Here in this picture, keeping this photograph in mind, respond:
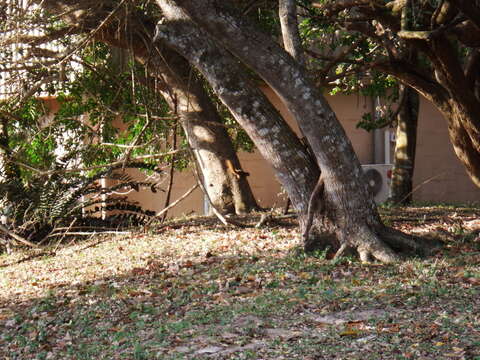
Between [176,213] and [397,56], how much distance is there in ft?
23.7

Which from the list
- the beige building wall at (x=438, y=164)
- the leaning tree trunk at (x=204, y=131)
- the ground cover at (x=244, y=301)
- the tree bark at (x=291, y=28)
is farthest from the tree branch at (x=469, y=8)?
the beige building wall at (x=438, y=164)

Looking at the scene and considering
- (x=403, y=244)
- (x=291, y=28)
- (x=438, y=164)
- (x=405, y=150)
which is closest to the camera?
(x=291, y=28)

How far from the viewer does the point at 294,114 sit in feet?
22.5

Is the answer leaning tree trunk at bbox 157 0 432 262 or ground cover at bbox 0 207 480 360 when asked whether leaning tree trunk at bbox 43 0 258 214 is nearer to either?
ground cover at bbox 0 207 480 360

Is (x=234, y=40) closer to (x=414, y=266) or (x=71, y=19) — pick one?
(x=414, y=266)

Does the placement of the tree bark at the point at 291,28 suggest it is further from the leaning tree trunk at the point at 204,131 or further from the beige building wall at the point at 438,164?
the beige building wall at the point at 438,164

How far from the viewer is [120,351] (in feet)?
17.2

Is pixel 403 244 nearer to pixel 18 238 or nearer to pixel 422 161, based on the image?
pixel 18 238

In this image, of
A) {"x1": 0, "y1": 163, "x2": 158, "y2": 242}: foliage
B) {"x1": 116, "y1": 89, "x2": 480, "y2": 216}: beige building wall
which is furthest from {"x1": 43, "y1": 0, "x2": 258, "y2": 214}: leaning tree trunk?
{"x1": 116, "y1": 89, "x2": 480, "y2": 216}: beige building wall

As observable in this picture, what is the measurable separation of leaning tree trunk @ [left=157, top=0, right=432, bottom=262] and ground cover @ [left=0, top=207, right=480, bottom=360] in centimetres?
35

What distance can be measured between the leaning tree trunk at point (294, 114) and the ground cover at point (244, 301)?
353mm

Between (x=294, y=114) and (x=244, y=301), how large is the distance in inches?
71.6

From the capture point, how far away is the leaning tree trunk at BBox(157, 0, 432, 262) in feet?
21.8

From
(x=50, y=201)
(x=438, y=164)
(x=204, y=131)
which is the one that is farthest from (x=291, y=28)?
(x=438, y=164)
